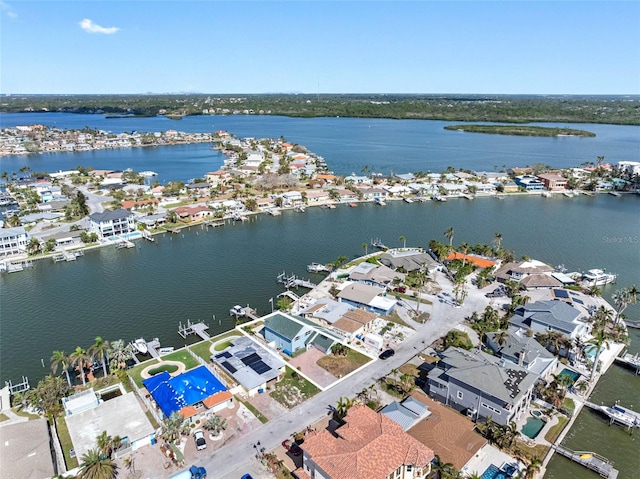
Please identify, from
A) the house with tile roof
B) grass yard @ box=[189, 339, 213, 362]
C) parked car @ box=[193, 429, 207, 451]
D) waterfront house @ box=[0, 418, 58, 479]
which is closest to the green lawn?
waterfront house @ box=[0, 418, 58, 479]

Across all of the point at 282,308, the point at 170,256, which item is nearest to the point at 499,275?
the point at 282,308

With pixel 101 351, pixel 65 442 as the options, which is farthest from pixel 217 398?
pixel 101 351

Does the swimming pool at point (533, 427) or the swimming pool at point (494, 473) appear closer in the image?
the swimming pool at point (494, 473)

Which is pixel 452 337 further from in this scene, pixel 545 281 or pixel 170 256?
pixel 170 256

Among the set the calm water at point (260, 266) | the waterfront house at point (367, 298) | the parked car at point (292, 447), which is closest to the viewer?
the parked car at point (292, 447)

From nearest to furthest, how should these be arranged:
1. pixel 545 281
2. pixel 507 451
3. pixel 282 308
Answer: pixel 507 451, pixel 282 308, pixel 545 281

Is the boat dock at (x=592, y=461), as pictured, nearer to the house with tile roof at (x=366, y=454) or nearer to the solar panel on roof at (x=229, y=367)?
the house with tile roof at (x=366, y=454)

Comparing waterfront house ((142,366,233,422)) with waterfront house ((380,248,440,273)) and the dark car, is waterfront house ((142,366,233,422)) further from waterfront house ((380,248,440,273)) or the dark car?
waterfront house ((380,248,440,273))

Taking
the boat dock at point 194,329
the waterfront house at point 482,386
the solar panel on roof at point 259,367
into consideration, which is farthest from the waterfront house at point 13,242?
the waterfront house at point 482,386
